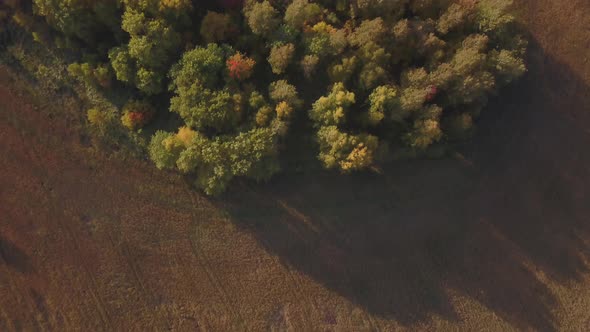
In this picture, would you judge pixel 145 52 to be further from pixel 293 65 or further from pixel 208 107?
pixel 293 65

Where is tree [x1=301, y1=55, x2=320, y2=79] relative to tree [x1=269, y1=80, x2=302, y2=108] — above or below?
above

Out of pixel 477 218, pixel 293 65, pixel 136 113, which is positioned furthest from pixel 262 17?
pixel 477 218

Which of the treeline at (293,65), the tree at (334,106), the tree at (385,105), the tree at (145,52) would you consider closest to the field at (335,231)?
the treeline at (293,65)

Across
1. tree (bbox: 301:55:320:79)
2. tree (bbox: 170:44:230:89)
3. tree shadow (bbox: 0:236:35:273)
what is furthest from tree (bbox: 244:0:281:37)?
tree shadow (bbox: 0:236:35:273)

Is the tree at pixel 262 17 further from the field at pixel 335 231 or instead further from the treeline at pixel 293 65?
the field at pixel 335 231

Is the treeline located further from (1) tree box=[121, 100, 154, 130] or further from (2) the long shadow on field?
(2) the long shadow on field
